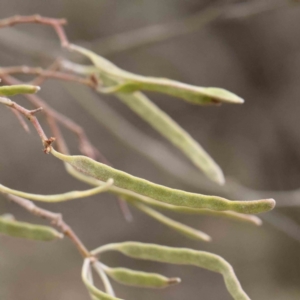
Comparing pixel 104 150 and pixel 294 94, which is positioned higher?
pixel 294 94

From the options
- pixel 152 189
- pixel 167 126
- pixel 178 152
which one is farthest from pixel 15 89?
pixel 178 152

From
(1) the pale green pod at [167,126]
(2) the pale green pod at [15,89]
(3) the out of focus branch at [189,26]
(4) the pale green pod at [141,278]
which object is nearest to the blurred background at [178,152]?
(3) the out of focus branch at [189,26]

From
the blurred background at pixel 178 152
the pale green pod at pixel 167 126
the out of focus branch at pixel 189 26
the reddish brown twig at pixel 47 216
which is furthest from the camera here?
the blurred background at pixel 178 152

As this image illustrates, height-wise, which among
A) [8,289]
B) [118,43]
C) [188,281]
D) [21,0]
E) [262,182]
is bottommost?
[8,289]

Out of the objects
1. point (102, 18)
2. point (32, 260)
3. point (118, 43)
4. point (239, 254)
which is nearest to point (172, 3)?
point (102, 18)

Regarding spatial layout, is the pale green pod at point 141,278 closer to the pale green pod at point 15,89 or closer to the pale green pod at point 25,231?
the pale green pod at point 25,231

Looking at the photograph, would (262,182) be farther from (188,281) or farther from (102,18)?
(102,18)

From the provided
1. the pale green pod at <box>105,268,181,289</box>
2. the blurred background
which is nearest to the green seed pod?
the pale green pod at <box>105,268,181,289</box>

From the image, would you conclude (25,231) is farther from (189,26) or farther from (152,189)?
(189,26)
